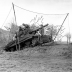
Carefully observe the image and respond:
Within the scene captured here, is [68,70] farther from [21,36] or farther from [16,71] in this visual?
[21,36]

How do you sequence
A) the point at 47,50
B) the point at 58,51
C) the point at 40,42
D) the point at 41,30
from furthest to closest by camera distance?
the point at 41,30, the point at 40,42, the point at 47,50, the point at 58,51

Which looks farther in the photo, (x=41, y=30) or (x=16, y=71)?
(x=41, y=30)

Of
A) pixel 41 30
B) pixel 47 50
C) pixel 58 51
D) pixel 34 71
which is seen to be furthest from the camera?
pixel 41 30

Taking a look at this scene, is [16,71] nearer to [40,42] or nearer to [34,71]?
[34,71]

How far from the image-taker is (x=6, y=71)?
5473 mm

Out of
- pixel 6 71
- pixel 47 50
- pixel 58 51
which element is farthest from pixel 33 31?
pixel 6 71

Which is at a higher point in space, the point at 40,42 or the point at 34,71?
the point at 40,42

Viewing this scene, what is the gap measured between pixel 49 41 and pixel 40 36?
1.39 metres

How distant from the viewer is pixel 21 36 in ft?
52.0

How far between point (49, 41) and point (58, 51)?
3.78m

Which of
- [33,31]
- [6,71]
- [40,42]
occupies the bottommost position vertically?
[6,71]

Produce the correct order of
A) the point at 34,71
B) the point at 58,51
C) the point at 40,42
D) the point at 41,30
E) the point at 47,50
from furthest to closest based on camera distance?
the point at 41,30 → the point at 40,42 → the point at 47,50 → the point at 58,51 → the point at 34,71

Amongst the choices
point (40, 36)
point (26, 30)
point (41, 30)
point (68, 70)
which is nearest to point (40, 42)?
point (40, 36)

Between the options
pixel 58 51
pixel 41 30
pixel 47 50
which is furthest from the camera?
pixel 41 30
